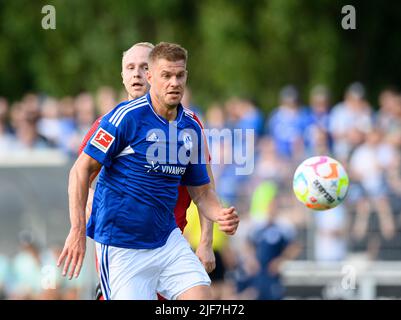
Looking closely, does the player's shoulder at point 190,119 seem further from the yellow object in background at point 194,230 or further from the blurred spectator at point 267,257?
the blurred spectator at point 267,257

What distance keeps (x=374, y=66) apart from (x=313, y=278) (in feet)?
42.4

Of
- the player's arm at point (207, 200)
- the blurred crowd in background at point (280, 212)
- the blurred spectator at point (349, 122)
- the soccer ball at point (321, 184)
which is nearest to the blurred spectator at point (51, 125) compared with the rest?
the blurred crowd in background at point (280, 212)

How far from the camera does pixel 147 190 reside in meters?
8.87

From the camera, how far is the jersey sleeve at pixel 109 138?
855 centimetres

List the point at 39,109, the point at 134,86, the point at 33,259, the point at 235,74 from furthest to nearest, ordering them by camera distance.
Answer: the point at 235,74, the point at 39,109, the point at 33,259, the point at 134,86

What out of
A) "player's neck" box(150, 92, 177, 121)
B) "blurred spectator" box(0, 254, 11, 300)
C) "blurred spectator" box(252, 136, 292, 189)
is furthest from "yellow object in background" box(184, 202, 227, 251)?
"player's neck" box(150, 92, 177, 121)

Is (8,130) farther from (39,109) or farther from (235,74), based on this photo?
(235,74)

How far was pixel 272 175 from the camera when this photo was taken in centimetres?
1662

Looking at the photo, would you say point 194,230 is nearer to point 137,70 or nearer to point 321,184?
point 321,184

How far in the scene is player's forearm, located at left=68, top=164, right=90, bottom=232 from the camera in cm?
847

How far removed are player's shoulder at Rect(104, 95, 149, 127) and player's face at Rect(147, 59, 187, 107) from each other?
0.15 m

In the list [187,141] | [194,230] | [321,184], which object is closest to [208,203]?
[187,141]

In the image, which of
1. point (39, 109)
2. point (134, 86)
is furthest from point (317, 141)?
point (134, 86)

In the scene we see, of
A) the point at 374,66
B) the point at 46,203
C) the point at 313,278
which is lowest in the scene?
the point at 313,278
